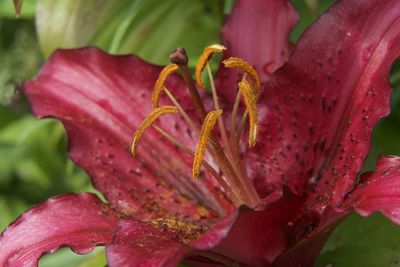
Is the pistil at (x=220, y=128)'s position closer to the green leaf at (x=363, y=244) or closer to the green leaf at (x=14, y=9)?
the green leaf at (x=363, y=244)

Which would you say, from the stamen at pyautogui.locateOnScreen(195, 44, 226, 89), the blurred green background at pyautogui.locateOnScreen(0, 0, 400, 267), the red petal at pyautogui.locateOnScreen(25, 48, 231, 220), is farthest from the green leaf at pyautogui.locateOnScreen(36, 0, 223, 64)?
the stamen at pyautogui.locateOnScreen(195, 44, 226, 89)

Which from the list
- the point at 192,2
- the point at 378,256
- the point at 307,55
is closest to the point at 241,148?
the point at 307,55

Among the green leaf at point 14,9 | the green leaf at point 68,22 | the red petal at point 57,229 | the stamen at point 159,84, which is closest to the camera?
the red petal at point 57,229

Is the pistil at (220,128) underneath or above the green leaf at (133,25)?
above

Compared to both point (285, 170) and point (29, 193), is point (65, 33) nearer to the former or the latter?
point (285, 170)

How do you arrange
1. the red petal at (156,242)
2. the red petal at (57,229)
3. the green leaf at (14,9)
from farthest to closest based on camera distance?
the green leaf at (14,9)
the red petal at (57,229)
the red petal at (156,242)

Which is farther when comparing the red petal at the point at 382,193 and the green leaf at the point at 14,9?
the green leaf at the point at 14,9

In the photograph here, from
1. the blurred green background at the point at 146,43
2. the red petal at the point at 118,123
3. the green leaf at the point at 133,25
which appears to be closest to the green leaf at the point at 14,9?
the blurred green background at the point at 146,43
